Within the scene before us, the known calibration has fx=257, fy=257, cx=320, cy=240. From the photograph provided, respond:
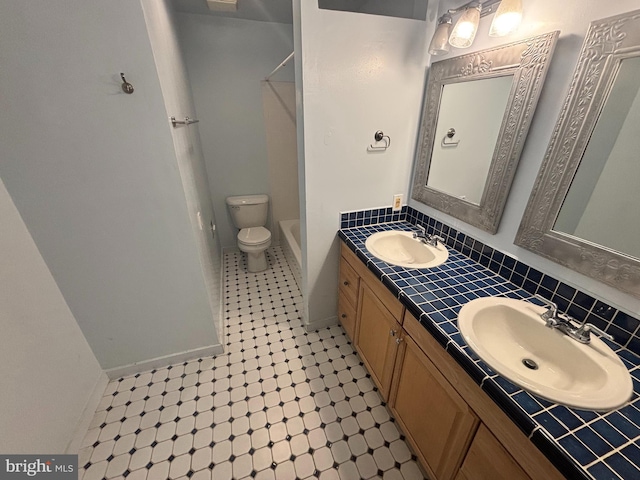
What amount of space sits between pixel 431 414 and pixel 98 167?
181 cm

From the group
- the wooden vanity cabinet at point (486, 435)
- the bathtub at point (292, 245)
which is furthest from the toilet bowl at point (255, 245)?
the wooden vanity cabinet at point (486, 435)

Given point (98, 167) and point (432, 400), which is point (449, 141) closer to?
point (432, 400)

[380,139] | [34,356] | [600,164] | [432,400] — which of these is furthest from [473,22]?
[34,356]

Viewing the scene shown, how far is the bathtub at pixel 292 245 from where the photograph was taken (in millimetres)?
2537

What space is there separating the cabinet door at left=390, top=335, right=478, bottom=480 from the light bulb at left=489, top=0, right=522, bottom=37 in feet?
4.22

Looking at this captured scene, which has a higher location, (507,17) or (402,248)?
(507,17)

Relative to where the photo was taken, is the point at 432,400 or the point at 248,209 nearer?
the point at 432,400

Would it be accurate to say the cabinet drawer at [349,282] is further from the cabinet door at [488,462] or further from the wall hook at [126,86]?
the wall hook at [126,86]

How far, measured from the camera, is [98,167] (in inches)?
46.2

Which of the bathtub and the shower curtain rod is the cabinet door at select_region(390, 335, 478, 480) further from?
the shower curtain rod

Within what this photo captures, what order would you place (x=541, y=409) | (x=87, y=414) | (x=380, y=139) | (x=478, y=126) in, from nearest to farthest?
(x=541, y=409) → (x=478, y=126) → (x=87, y=414) → (x=380, y=139)

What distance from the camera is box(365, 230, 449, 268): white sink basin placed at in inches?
57.5

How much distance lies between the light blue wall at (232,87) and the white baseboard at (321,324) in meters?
1.71

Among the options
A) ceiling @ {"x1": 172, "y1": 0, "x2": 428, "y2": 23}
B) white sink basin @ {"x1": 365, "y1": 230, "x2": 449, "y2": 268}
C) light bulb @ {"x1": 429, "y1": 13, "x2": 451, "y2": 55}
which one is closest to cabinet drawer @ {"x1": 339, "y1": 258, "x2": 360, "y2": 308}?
white sink basin @ {"x1": 365, "y1": 230, "x2": 449, "y2": 268}
